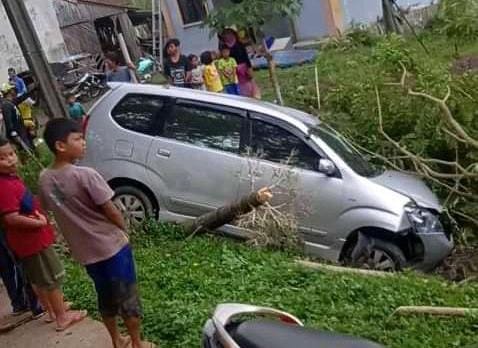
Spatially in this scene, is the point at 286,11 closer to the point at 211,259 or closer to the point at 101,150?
the point at 101,150

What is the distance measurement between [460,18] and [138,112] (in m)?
4.50

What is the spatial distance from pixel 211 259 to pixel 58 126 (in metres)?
2.67

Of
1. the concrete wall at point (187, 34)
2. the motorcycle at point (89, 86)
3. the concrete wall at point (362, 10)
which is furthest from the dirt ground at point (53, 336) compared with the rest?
the concrete wall at point (187, 34)

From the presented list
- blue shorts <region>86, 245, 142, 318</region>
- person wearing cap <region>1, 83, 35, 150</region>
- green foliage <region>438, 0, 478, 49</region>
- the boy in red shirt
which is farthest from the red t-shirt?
person wearing cap <region>1, 83, 35, 150</region>

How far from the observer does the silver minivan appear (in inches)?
291

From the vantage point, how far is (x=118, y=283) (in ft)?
15.1

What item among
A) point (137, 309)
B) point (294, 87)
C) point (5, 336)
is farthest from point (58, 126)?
point (294, 87)

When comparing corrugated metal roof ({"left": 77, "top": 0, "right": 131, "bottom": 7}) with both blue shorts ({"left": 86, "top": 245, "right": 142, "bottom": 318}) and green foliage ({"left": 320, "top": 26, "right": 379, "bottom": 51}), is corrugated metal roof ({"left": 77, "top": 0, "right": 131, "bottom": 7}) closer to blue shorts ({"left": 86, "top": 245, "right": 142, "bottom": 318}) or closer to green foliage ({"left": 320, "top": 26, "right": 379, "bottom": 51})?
green foliage ({"left": 320, "top": 26, "right": 379, "bottom": 51})

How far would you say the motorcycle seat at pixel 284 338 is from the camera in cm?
246

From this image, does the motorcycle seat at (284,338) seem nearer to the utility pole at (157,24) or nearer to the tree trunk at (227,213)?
the tree trunk at (227,213)

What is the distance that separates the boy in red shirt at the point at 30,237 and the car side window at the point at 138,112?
9.84ft

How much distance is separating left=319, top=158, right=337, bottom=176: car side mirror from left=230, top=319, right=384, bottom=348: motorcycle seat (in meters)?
5.00

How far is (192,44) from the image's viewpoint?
2331cm

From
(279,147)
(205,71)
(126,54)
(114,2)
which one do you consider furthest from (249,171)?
(114,2)
